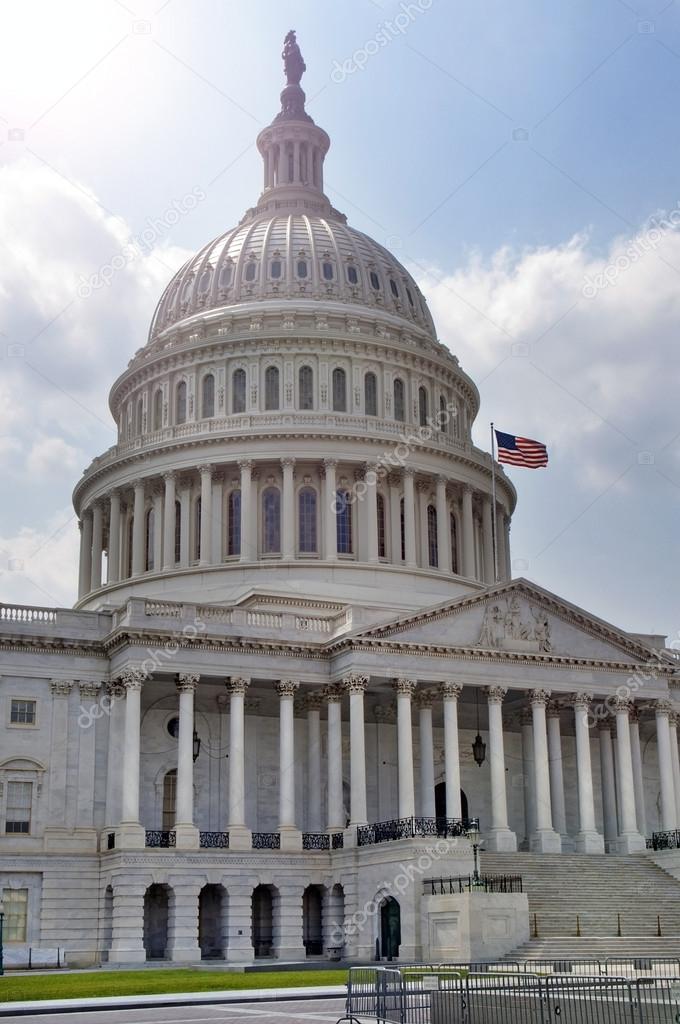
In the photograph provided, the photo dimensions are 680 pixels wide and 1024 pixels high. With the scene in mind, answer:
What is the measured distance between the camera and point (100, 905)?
5562cm

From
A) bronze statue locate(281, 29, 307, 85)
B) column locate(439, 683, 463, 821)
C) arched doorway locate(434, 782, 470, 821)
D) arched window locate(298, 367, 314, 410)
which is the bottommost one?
arched doorway locate(434, 782, 470, 821)

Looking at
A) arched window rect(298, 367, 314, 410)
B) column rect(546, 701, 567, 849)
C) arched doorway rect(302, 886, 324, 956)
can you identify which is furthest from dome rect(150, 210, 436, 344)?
arched doorway rect(302, 886, 324, 956)

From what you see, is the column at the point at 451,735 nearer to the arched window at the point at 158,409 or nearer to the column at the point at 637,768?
the column at the point at 637,768

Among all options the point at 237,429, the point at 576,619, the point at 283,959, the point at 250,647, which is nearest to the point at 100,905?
the point at 283,959

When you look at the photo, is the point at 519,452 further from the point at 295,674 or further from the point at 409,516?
the point at 295,674

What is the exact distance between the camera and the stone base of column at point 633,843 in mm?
62062

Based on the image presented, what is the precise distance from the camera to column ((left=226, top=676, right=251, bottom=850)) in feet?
185

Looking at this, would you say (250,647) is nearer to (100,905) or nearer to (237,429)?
(100,905)

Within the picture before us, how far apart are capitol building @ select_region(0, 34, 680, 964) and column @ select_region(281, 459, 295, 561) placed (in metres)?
0.17

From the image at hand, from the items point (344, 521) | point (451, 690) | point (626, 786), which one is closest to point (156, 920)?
point (451, 690)

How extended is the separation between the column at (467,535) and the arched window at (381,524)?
18.9ft

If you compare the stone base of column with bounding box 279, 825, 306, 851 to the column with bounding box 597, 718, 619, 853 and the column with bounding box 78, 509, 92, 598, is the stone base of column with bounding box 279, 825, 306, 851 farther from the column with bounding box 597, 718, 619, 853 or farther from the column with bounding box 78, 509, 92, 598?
the column with bounding box 78, 509, 92, 598

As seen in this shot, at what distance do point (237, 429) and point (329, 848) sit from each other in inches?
1060

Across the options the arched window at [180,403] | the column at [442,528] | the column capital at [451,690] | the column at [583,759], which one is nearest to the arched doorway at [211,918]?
the column capital at [451,690]
